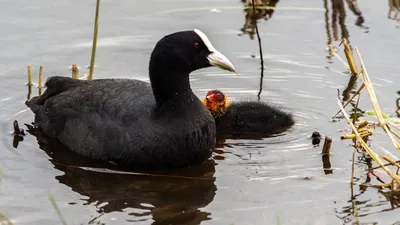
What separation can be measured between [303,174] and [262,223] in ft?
2.89

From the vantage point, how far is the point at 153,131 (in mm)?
6320

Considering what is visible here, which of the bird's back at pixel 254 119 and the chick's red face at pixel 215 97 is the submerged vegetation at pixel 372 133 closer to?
the bird's back at pixel 254 119

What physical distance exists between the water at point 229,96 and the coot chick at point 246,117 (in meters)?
0.13

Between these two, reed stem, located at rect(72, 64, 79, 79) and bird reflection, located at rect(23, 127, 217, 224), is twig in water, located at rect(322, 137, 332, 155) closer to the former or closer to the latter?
bird reflection, located at rect(23, 127, 217, 224)

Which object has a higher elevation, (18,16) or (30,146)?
(18,16)

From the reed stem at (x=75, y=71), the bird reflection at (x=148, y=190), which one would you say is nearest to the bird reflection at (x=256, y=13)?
the reed stem at (x=75, y=71)

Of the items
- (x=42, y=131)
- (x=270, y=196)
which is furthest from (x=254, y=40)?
(x=270, y=196)

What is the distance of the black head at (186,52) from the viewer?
639 cm

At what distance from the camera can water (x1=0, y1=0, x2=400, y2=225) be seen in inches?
229

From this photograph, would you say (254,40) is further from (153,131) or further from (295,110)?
(153,131)

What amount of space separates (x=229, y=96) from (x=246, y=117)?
0.80 m

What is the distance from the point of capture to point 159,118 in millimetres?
6426

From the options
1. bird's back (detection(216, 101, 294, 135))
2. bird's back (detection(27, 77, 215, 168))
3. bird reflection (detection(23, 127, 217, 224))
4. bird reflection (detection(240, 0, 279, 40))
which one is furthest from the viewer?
bird reflection (detection(240, 0, 279, 40))

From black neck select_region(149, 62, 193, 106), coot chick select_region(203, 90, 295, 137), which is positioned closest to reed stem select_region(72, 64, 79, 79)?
coot chick select_region(203, 90, 295, 137)
